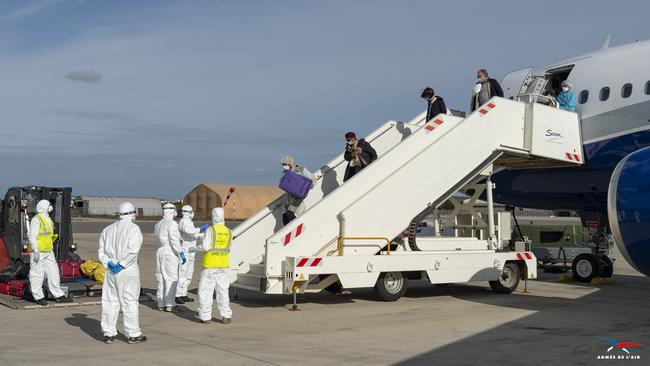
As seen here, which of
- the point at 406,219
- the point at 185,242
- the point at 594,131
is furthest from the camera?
the point at 594,131

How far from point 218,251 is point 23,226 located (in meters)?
5.13

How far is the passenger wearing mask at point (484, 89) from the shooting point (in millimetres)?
13742

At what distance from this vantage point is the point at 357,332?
922 cm

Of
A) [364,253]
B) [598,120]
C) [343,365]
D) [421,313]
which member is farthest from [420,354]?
[598,120]

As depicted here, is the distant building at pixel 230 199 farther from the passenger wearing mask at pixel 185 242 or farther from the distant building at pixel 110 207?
the passenger wearing mask at pixel 185 242

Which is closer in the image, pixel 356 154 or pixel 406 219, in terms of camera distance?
pixel 406 219

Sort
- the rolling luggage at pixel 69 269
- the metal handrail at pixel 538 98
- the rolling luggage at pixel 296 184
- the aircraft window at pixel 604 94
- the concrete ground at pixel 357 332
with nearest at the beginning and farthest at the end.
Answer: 1. the concrete ground at pixel 357 332
2. the rolling luggage at pixel 296 184
3. the rolling luggage at pixel 69 269
4. the metal handrail at pixel 538 98
5. the aircraft window at pixel 604 94

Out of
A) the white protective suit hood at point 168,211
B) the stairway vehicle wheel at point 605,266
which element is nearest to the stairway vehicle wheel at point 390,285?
the white protective suit hood at point 168,211

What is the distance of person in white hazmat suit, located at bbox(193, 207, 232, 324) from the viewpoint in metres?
10.0

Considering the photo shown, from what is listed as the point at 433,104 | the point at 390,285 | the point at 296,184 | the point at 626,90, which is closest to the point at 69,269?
the point at 296,184

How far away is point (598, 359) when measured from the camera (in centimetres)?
756

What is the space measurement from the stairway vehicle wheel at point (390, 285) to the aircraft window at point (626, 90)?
6.17m

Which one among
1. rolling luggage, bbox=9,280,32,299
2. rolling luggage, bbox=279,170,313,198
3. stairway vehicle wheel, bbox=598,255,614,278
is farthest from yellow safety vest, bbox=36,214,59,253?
stairway vehicle wheel, bbox=598,255,614,278

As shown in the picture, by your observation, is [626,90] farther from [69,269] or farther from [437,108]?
[69,269]
